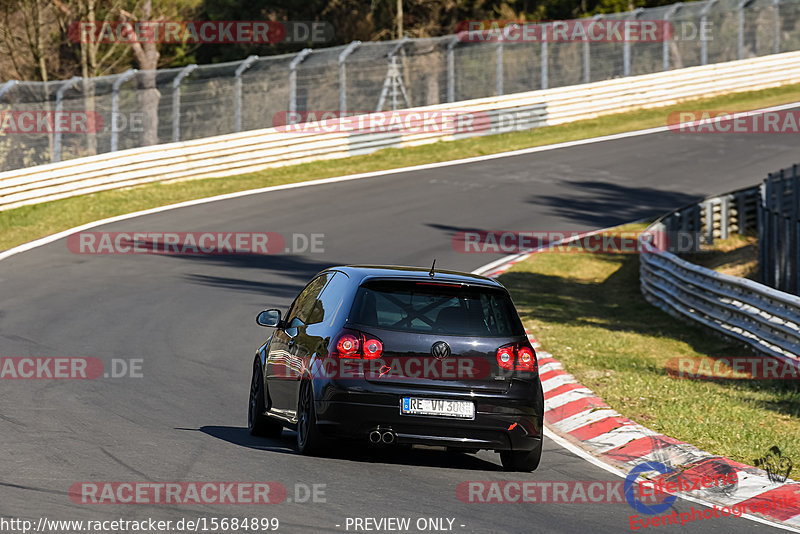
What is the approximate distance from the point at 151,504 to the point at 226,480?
0.84 metres

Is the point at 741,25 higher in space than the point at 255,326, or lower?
higher

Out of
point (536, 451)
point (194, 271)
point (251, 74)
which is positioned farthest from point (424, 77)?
point (536, 451)

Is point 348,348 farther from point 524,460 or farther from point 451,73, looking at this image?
point 451,73

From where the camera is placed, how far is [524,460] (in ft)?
30.0

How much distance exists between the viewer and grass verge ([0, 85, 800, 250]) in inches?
955

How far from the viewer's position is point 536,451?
9.09 metres

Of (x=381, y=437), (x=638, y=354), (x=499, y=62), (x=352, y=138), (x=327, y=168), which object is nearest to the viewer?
(x=381, y=437)

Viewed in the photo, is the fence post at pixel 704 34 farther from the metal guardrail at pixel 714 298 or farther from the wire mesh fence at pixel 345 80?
the metal guardrail at pixel 714 298

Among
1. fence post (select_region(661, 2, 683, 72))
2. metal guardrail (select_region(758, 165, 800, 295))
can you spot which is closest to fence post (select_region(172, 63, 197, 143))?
metal guardrail (select_region(758, 165, 800, 295))

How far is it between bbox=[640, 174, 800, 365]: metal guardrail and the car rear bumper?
607 cm

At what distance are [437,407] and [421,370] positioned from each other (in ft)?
0.94

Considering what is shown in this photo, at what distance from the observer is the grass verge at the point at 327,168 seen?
79.6ft

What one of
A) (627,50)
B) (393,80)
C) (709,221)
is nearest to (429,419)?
(709,221)

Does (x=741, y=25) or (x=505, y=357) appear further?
(x=741, y=25)
